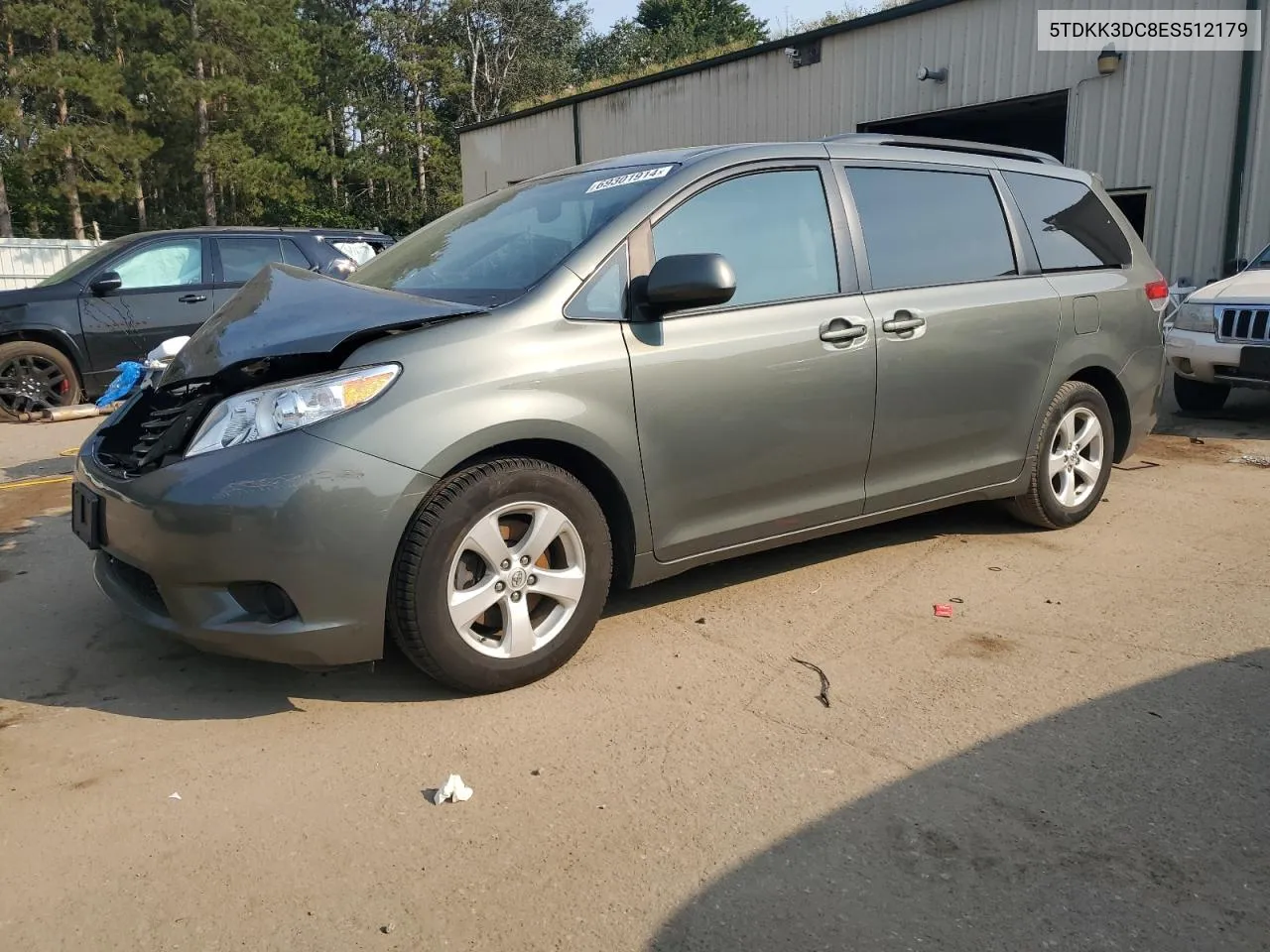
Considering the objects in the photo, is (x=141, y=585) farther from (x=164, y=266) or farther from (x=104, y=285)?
(x=164, y=266)

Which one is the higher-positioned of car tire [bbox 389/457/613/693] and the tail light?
the tail light

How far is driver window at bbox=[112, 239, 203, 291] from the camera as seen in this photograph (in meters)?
9.05

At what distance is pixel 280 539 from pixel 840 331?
220cm

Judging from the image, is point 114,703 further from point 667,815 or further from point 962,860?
point 962,860

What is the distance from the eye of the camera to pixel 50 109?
1379 inches

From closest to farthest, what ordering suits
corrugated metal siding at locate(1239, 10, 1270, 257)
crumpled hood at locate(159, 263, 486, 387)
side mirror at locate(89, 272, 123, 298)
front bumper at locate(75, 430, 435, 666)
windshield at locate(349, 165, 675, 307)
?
front bumper at locate(75, 430, 435, 666), crumpled hood at locate(159, 263, 486, 387), windshield at locate(349, 165, 675, 307), side mirror at locate(89, 272, 123, 298), corrugated metal siding at locate(1239, 10, 1270, 257)

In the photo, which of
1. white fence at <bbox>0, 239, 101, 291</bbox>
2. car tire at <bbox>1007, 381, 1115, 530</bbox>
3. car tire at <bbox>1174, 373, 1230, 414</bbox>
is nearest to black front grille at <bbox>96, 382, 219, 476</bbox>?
car tire at <bbox>1007, 381, 1115, 530</bbox>

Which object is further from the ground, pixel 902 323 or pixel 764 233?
pixel 764 233

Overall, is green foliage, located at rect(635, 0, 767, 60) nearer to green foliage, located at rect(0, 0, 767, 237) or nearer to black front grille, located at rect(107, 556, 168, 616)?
green foliage, located at rect(0, 0, 767, 237)

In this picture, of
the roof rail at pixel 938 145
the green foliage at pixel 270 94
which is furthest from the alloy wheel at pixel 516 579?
the green foliage at pixel 270 94

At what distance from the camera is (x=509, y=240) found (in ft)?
12.4

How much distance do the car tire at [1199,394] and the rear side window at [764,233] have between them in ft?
18.2

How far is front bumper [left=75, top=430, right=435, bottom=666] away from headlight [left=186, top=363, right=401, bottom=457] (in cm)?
5

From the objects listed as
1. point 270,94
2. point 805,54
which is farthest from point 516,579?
point 270,94
